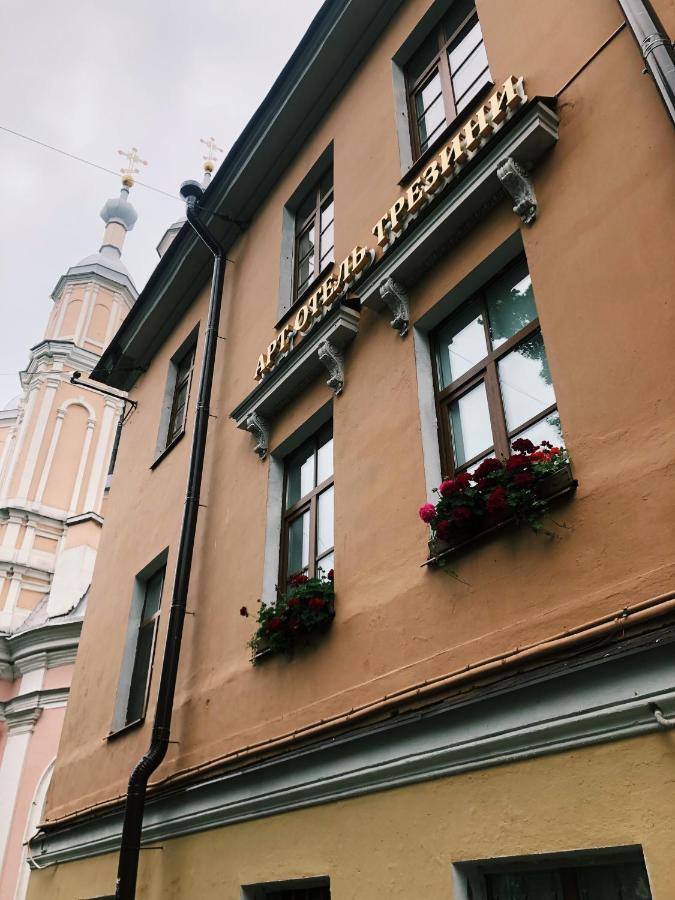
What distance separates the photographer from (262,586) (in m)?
7.92

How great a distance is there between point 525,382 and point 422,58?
4.85 meters

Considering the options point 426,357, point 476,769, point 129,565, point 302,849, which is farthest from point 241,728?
point 129,565

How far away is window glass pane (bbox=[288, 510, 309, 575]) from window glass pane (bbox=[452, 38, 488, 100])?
176 inches

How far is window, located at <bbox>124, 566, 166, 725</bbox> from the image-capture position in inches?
401

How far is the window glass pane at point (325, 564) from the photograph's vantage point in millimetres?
7223

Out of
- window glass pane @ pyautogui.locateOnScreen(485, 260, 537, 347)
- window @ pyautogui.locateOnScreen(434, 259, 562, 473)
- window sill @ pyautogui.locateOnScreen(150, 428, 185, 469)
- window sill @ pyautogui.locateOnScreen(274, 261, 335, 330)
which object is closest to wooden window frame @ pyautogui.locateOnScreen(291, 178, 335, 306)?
window sill @ pyautogui.locateOnScreen(274, 261, 335, 330)

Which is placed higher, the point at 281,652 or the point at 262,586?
the point at 262,586

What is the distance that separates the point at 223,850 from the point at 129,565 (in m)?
5.40

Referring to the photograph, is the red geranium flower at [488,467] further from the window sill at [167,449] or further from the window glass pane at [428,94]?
the window sill at [167,449]

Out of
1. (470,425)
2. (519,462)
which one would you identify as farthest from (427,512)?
(470,425)

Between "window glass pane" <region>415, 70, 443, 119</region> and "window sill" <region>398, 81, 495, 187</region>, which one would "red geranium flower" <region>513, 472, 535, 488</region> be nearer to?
"window sill" <region>398, 81, 495, 187</region>

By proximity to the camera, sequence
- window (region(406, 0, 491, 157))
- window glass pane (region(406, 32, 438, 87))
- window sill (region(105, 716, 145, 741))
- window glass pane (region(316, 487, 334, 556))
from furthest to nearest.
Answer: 1. window sill (region(105, 716, 145, 741))
2. window glass pane (region(406, 32, 438, 87))
3. window (region(406, 0, 491, 157))
4. window glass pane (region(316, 487, 334, 556))

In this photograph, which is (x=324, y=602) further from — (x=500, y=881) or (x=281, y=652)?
(x=500, y=881)

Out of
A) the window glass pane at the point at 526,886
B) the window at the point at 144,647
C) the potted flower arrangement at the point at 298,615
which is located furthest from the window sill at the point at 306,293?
the window glass pane at the point at 526,886
